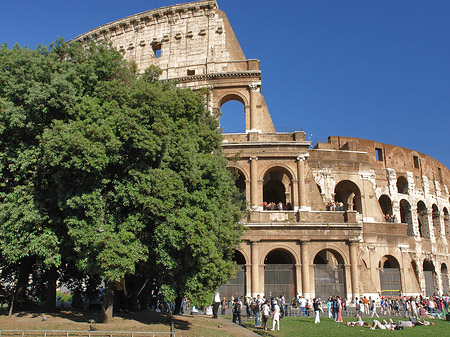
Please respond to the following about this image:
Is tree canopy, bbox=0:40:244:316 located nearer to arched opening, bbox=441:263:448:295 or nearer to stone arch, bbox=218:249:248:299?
stone arch, bbox=218:249:248:299

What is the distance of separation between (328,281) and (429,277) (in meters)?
13.1

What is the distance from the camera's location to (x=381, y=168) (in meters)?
31.4

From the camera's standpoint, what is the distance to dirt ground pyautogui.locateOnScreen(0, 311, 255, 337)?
13.1 metres

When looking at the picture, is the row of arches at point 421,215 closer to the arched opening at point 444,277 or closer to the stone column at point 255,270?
the arched opening at point 444,277

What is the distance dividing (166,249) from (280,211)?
37.0 ft

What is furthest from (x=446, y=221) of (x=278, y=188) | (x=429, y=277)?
(x=278, y=188)

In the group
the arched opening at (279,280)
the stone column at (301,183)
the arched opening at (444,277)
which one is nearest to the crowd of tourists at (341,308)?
the arched opening at (279,280)

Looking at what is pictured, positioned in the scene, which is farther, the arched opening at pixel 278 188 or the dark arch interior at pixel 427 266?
the dark arch interior at pixel 427 266

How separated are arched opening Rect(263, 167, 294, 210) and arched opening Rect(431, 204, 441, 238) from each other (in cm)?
1561

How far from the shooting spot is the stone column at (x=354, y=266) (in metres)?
22.1

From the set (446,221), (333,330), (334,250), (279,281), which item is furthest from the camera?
(446,221)

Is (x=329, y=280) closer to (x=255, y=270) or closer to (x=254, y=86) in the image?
(x=255, y=270)

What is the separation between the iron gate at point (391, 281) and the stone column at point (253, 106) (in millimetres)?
12489

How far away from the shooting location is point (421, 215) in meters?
34.1
